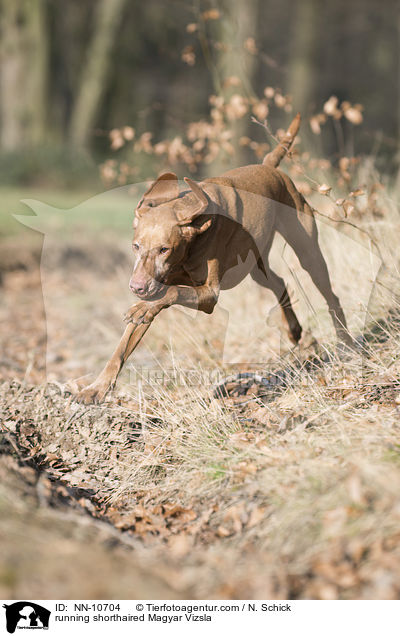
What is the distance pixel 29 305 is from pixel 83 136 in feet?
37.9

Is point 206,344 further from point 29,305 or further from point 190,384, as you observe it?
point 29,305

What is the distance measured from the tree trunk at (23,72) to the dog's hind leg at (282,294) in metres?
13.1

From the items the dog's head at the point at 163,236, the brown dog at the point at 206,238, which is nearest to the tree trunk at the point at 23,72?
the brown dog at the point at 206,238

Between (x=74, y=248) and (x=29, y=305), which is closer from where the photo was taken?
(x=29, y=305)

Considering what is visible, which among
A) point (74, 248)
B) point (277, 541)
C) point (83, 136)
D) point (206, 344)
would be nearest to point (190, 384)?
point (206, 344)

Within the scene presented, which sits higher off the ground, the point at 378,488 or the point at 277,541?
the point at 378,488

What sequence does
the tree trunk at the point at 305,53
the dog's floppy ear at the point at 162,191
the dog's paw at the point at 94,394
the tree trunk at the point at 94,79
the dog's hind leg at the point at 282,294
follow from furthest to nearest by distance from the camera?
the tree trunk at the point at 94,79 < the tree trunk at the point at 305,53 < the dog's hind leg at the point at 282,294 < the dog's floppy ear at the point at 162,191 < the dog's paw at the point at 94,394

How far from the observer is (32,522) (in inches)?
104

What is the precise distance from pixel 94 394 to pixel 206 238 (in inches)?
41.0

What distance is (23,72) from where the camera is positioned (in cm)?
1566

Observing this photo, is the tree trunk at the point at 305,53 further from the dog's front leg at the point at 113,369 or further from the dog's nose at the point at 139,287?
the dog's nose at the point at 139,287
